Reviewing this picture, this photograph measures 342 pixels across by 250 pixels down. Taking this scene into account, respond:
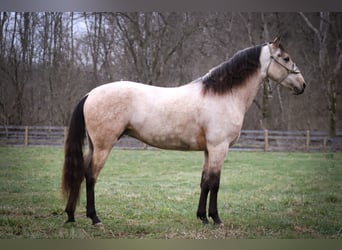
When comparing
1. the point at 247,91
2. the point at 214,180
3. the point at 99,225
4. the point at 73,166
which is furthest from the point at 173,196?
the point at 247,91

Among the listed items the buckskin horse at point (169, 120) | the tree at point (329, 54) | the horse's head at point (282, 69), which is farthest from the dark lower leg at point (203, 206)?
the tree at point (329, 54)

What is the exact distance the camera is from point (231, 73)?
130 inches

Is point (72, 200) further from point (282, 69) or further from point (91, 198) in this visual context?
point (282, 69)

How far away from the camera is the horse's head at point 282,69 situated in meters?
3.40

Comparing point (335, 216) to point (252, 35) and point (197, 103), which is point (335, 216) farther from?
point (252, 35)

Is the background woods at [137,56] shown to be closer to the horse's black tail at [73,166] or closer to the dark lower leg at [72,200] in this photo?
the horse's black tail at [73,166]

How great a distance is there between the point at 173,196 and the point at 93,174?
41.2 inches

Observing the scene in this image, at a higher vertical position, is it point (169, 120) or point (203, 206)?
point (169, 120)

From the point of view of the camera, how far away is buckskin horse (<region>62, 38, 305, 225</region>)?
10.4 feet

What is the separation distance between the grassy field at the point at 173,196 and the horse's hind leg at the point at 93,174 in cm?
10

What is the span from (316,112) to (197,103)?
1.48 m

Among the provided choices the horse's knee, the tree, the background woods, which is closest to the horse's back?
the horse's knee

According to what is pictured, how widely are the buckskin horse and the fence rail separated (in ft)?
2.26

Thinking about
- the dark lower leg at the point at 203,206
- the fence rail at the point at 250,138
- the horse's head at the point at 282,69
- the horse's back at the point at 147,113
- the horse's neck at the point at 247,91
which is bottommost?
the dark lower leg at the point at 203,206
